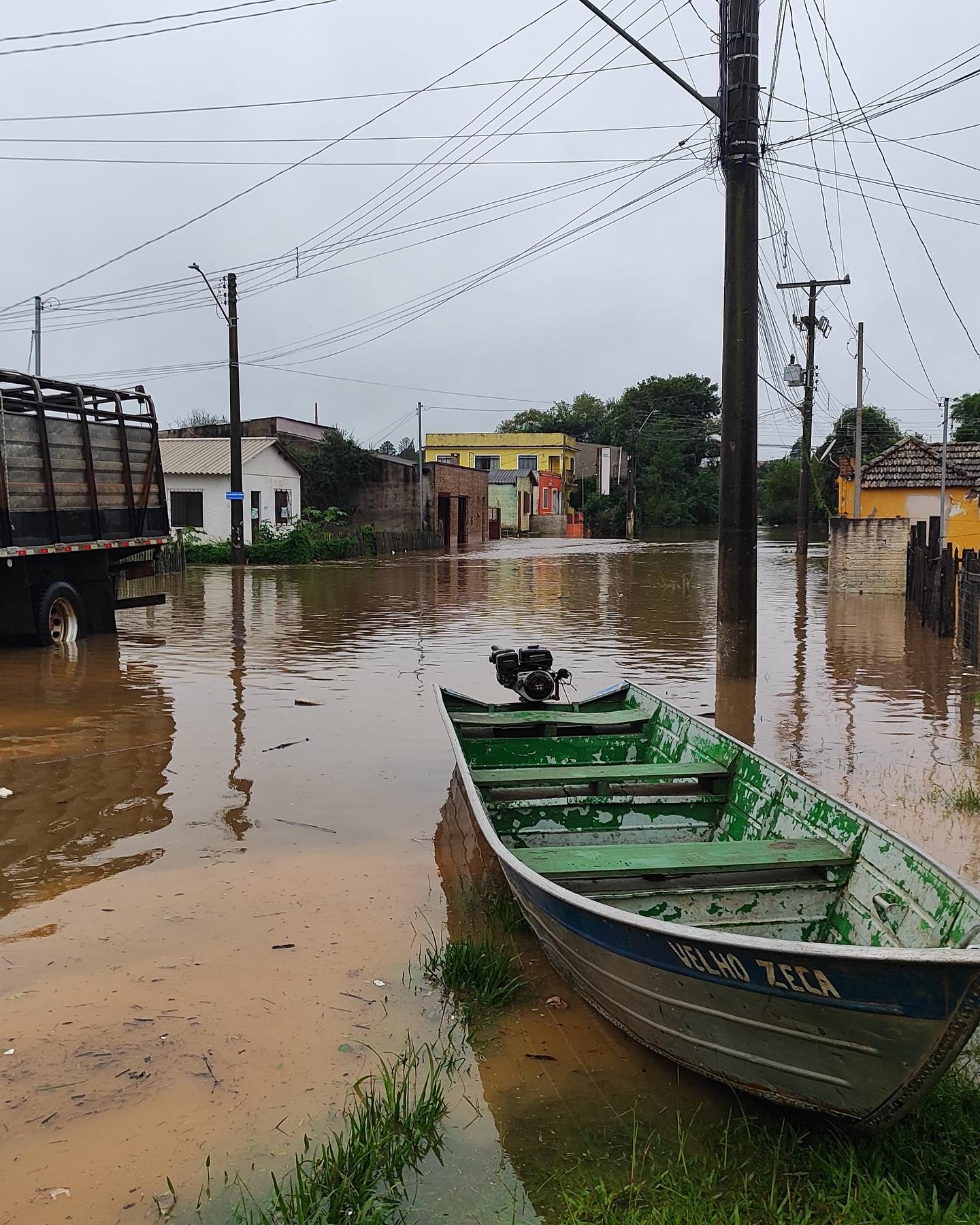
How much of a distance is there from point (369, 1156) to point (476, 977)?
4.40 feet

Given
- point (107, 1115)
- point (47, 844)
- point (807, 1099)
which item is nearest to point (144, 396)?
point (47, 844)


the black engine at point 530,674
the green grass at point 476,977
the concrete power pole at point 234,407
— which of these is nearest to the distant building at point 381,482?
the concrete power pole at point 234,407

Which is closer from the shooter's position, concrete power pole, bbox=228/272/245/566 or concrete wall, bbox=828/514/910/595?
concrete wall, bbox=828/514/910/595

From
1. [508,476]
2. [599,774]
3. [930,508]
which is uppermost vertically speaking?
[508,476]

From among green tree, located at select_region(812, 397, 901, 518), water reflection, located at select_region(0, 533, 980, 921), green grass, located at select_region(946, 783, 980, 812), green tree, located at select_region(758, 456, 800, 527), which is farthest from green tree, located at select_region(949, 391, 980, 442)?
green grass, located at select_region(946, 783, 980, 812)

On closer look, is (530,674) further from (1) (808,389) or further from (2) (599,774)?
(1) (808,389)

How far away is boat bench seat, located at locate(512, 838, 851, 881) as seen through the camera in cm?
457

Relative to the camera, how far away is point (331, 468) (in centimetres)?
4691

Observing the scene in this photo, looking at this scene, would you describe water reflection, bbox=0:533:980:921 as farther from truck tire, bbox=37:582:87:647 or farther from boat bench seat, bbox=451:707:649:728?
boat bench seat, bbox=451:707:649:728

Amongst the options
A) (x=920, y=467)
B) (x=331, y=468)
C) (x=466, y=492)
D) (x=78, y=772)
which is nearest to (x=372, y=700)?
(x=78, y=772)

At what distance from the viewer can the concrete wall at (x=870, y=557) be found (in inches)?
926

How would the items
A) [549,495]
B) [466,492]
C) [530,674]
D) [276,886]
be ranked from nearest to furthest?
[276,886], [530,674], [466,492], [549,495]

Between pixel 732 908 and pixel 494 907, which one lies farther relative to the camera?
pixel 494 907

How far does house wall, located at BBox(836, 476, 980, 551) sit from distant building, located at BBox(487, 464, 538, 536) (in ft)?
131
